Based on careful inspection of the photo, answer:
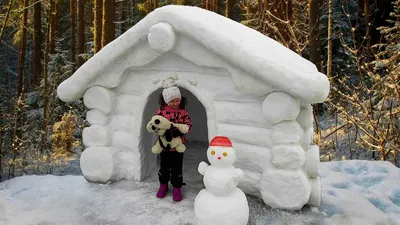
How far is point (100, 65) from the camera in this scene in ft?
14.4

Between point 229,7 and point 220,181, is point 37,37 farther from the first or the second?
point 220,181

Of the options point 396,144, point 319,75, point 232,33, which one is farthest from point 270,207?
point 396,144

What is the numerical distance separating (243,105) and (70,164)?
20.0 feet

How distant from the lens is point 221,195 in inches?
132

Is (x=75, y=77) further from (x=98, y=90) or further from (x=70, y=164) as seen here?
(x=70, y=164)

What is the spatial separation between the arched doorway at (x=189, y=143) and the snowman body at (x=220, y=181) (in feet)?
4.31

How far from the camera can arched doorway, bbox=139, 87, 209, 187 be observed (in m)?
4.67

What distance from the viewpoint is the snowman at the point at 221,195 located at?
3281 millimetres

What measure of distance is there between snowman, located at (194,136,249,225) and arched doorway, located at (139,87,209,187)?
1288mm

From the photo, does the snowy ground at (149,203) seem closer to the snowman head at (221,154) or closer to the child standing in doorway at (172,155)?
the child standing in doorway at (172,155)

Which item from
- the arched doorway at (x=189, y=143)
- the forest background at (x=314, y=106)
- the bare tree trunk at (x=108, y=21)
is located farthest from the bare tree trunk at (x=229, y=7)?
the arched doorway at (x=189, y=143)

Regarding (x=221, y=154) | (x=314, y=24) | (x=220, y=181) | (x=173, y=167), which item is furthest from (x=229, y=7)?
(x=220, y=181)

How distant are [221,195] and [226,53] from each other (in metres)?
1.37

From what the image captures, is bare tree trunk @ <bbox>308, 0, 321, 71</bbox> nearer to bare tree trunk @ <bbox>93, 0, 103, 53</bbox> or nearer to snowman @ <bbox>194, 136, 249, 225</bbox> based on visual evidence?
bare tree trunk @ <bbox>93, 0, 103, 53</bbox>
